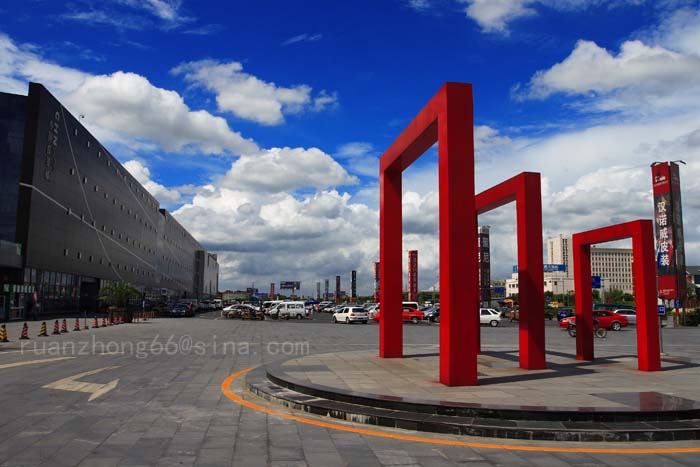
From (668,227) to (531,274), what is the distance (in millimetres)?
43363

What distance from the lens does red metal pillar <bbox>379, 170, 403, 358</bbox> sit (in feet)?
48.1

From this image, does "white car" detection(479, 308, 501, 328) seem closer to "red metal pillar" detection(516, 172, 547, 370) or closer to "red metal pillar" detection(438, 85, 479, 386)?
"red metal pillar" detection(516, 172, 547, 370)

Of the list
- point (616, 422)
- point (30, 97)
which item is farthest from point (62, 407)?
point (30, 97)

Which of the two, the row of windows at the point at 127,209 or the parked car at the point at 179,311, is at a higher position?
the row of windows at the point at 127,209

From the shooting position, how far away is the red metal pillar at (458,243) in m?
10.2

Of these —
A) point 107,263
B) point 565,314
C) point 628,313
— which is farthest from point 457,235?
point 107,263

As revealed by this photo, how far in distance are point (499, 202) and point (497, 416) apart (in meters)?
8.15

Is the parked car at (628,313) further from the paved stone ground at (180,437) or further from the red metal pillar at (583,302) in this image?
the paved stone ground at (180,437)

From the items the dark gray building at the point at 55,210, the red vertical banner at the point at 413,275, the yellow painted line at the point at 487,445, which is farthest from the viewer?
the red vertical banner at the point at 413,275

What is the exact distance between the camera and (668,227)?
49156 millimetres

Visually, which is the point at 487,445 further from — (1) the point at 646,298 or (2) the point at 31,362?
(2) the point at 31,362

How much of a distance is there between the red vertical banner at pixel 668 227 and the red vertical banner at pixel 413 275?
53759 millimetres

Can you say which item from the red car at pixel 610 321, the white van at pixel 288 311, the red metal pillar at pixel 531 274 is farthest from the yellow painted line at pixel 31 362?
the white van at pixel 288 311

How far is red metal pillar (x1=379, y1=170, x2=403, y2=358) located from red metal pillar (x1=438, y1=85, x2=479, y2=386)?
13.3ft
